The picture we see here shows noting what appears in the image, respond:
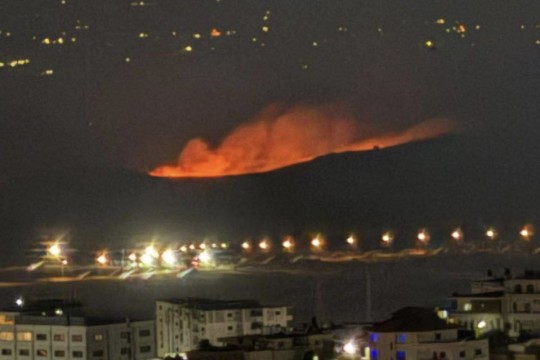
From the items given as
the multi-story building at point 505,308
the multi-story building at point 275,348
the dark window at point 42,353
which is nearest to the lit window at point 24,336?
the dark window at point 42,353

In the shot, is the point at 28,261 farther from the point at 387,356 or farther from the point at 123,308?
the point at 387,356

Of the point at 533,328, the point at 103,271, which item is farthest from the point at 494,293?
the point at 103,271

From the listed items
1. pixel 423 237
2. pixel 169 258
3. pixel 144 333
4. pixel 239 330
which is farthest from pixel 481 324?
pixel 423 237

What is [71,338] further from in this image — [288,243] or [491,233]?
[288,243]

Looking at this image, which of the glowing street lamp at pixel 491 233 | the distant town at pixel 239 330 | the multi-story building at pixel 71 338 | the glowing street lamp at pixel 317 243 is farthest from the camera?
the glowing street lamp at pixel 317 243

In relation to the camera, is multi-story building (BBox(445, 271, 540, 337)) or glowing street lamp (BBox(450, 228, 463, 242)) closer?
multi-story building (BBox(445, 271, 540, 337))

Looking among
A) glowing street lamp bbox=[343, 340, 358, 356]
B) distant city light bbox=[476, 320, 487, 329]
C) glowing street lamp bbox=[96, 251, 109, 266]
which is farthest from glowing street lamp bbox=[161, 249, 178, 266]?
glowing street lamp bbox=[343, 340, 358, 356]

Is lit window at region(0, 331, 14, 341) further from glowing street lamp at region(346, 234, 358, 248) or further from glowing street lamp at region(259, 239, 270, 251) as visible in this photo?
glowing street lamp at region(346, 234, 358, 248)

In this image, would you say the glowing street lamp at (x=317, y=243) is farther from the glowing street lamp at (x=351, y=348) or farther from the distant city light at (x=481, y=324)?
the glowing street lamp at (x=351, y=348)
